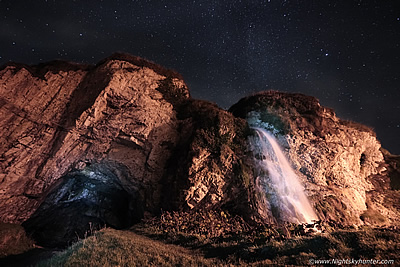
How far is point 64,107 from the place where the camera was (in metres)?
18.8

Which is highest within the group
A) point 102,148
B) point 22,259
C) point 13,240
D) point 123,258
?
point 102,148

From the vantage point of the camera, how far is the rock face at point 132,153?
16625mm

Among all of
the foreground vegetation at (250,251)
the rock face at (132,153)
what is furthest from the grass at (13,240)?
the foreground vegetation at (250,251)

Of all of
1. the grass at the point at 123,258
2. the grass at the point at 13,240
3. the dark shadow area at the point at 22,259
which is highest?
the grass at the point at 123,258

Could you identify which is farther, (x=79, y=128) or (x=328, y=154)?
(x=328, y=154)

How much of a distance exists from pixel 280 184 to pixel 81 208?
69.0 ft

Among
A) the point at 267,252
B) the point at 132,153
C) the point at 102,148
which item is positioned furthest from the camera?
the point at 132,153

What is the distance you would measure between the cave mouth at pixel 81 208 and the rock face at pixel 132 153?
0.10 metres

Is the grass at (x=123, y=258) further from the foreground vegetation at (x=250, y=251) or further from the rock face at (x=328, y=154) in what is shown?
the rock face at (x=328, y=154)

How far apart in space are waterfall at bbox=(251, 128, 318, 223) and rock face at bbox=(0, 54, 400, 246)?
0.97 metres

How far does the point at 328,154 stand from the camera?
22109mm

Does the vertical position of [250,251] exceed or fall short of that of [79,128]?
it falls short

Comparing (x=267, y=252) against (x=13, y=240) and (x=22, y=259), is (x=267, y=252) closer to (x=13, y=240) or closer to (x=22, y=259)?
(x=22, y=259)

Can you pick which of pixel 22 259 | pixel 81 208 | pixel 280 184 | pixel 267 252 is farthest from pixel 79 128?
pixel 280 184
